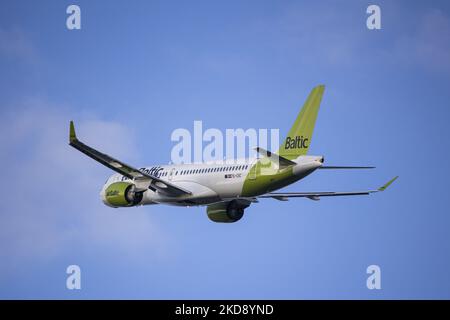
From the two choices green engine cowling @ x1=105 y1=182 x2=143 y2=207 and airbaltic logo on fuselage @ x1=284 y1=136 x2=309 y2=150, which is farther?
green engine cowling @ x1=105 y1=182 x2=143 y2=207

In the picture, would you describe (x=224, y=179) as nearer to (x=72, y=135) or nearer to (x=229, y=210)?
(x=229, y=210)

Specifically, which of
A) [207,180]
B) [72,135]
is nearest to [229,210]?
[207,180]

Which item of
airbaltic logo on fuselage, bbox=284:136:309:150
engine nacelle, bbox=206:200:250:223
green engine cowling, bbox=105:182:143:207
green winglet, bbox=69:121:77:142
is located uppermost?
green winglet, bbox=69:121:77:142

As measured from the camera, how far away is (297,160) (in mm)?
88125

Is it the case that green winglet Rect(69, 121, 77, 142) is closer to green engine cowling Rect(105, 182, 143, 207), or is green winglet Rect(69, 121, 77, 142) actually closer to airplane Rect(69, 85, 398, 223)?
airplane Rect(69, 85, 398, 223)

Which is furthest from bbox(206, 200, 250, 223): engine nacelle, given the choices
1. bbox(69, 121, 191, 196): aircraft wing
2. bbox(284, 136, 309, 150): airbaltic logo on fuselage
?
bbox(284, 136, 309, 150): airbaltic logo on fuselage

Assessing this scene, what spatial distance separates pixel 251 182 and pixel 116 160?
11.1 meters

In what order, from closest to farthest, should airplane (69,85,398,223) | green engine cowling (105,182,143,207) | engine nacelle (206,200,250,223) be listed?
airplane (69,85,398,223), green engine cowling (105,182,143,207), engine nacelle (206,200,250,223)

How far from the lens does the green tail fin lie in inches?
3494
